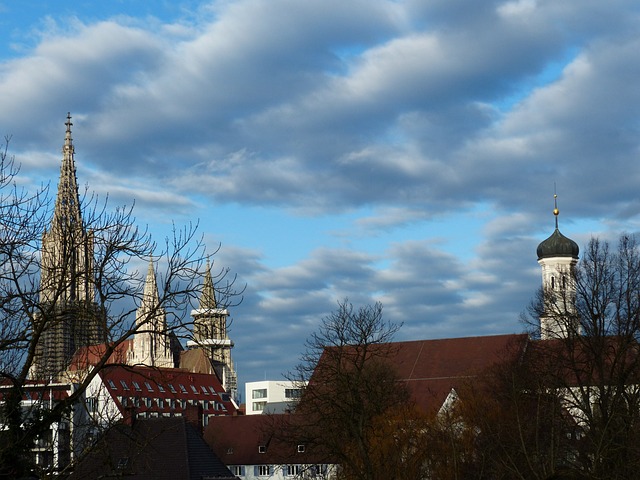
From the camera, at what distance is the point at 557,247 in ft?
381

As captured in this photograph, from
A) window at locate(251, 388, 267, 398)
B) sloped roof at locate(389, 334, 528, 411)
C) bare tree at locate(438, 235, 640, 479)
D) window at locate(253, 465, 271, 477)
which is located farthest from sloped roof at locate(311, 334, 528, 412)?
window at locate(251, 388, 267, 398)

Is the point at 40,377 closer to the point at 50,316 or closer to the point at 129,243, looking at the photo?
the point at 50,316

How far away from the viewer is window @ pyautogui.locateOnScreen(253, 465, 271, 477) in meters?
86.1

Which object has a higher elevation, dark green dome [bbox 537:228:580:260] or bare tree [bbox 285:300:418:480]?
dark green dome [bbox 537:228:580:260]

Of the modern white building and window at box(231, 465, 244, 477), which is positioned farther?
the modern white building

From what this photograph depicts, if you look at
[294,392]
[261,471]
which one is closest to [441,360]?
[261,471]

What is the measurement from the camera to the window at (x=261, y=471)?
86.1 m

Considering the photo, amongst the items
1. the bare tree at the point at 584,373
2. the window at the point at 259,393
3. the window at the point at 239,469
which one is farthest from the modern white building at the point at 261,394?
the bare tree at the point at 584,373

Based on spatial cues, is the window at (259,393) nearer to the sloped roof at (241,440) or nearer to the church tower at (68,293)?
the sloped roof at (241,440)

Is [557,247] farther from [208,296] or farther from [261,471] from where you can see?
[208,296]

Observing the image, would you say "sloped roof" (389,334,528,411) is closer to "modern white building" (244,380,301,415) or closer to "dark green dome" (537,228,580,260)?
"dark green dome" (537,228,580,260)

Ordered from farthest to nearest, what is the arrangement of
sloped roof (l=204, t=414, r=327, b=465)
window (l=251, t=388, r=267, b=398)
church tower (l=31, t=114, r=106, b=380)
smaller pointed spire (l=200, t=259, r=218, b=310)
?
window (l=251, t=388, r=267, b=398), sloped roof (l=204, t=414, r=327, b=465), smaller pointed spire (l=200, t=259, r=218, b=310), church tower (l=31, t=114, r=106, b=380)

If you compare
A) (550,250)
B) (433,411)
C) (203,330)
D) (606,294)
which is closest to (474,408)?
(433,411)

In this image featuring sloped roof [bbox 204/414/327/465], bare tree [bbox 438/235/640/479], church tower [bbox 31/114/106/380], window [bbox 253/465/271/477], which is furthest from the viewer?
window [bbox 253/465/271/477]
